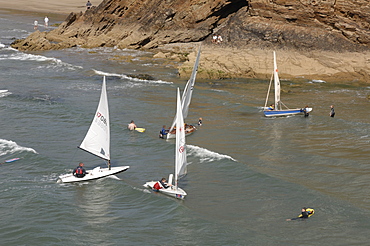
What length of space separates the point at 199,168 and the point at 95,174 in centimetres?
630

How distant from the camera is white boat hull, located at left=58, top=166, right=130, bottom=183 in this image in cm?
2878

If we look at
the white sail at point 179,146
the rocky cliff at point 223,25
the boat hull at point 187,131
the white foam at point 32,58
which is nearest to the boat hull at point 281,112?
the boat hull at point 187,131

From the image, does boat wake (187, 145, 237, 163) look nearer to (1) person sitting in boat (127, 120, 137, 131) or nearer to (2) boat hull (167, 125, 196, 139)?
(2) boat hull (167, 125, 196, 139)

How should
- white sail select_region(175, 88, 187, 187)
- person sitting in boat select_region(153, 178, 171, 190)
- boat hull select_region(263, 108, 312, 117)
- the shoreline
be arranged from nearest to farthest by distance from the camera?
1. white sail select_region(175, 88, 187, 187)
2. person sitting in boat select_region(153, 178, 171, 190)
3. boat hull select_region(263, 108, 312, 117)
4. the shoreline

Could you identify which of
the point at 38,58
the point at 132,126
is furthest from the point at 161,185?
the point at 38,58

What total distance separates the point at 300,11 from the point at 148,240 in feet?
134

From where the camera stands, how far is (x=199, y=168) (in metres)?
31.2

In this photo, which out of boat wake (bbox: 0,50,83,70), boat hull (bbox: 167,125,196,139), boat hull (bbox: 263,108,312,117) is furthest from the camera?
boat wake (bbox: 0,50,83,70)

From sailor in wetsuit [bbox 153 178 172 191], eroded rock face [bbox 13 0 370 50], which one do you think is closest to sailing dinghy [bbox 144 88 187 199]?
sailor in wetsuit [bbox 153 178 172 191]

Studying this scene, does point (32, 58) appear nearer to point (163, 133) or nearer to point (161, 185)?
point (163, 133)

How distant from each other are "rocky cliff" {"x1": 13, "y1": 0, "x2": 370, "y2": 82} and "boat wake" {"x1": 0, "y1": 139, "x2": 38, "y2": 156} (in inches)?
1244

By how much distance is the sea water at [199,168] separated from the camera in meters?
23.4

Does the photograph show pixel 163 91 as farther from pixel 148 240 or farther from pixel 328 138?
pixel 148 240

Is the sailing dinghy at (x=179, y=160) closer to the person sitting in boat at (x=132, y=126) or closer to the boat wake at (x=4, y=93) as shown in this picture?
the person sitting in boat at (x=132, y=126)
